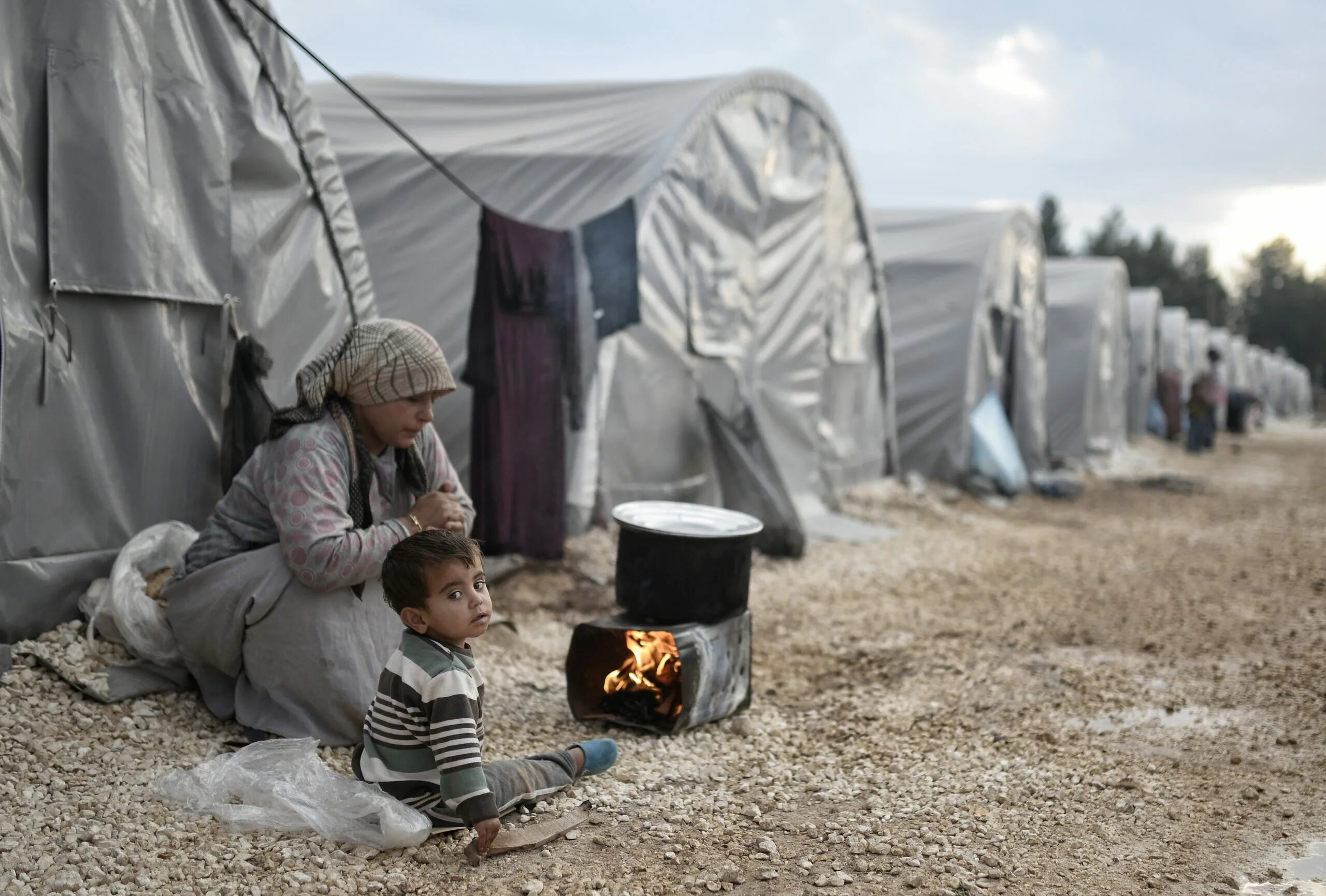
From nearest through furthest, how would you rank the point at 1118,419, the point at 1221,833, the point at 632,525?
the point at 1221,833 < the point at 632,525 < the point at 1118,419

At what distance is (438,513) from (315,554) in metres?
0.36

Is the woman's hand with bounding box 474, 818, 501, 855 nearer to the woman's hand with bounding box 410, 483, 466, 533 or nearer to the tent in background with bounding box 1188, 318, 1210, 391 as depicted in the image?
the woman's hand with bounding box 410, 483, 466, 533

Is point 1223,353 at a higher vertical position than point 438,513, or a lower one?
higher

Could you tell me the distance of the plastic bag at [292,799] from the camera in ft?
8.93

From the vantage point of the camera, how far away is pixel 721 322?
312 inches

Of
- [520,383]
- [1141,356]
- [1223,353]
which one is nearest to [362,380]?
[520,383]

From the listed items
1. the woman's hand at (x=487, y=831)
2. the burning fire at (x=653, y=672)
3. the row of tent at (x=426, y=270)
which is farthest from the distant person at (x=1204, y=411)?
the woman's hand at (x=487, y=831)

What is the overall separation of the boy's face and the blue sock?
0.63 meters

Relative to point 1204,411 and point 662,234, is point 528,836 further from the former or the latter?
point 1204,411

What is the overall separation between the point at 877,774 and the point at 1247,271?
88799 mm

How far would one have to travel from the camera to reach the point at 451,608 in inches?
108

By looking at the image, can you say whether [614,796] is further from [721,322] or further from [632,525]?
[721,322]

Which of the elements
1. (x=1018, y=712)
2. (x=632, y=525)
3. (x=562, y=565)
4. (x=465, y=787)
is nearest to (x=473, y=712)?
(x=465, y=787)

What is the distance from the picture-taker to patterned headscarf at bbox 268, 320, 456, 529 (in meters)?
3.31
